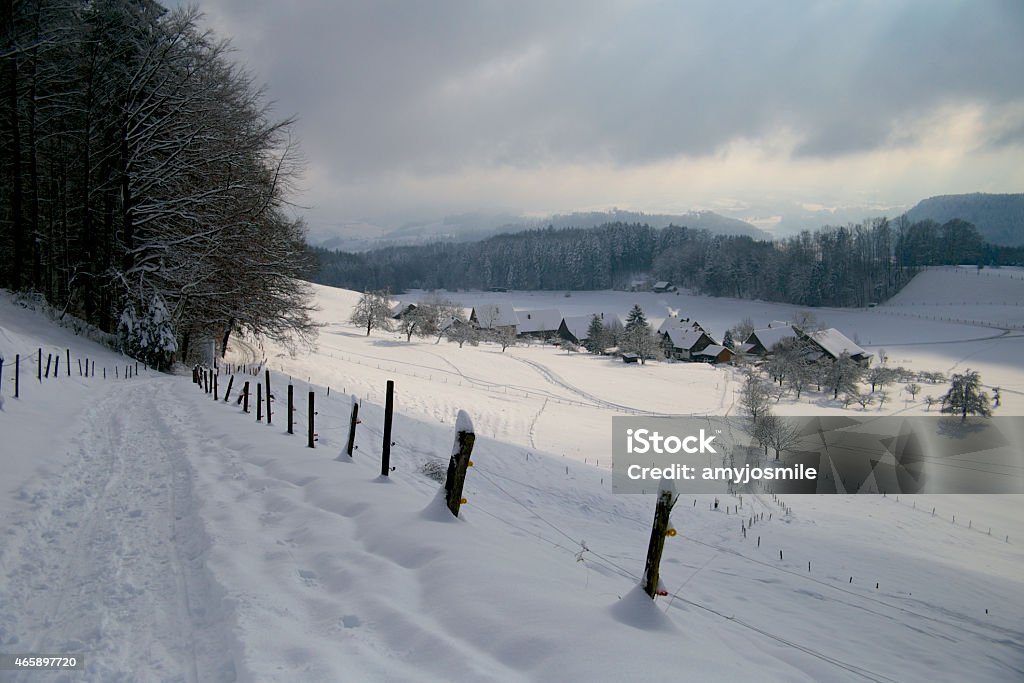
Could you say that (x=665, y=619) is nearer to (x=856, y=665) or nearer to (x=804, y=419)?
(x=856, y=665)

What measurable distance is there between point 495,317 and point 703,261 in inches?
2228

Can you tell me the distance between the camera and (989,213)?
141125mm

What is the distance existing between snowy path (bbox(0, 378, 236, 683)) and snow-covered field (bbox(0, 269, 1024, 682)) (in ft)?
0.07

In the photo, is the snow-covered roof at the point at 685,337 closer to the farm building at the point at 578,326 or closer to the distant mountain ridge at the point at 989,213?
the farm building at the point at 578,326

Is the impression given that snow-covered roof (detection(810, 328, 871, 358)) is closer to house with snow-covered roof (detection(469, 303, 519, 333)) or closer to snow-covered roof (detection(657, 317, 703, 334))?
snow-covered roof (detection(657, 317, 703, 334))

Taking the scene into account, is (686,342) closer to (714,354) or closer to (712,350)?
(712,350)

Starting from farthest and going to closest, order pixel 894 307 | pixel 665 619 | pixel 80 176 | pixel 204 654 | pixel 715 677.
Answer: pixel 894 307, pixel 80 176, pixel 665 619, pixel 715 677, pixel 204 654

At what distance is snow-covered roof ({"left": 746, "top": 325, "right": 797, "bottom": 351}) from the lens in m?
64.2

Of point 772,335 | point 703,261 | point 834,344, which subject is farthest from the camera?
point 703,261

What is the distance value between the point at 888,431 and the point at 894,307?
239 ft

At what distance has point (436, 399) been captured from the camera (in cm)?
2473

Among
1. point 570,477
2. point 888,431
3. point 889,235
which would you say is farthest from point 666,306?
point 570,477

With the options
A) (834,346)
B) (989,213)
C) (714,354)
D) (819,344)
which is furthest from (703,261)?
(989,213)

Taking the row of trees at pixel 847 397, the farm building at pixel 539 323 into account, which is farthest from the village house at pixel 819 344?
the farm building at pixel 539 323
